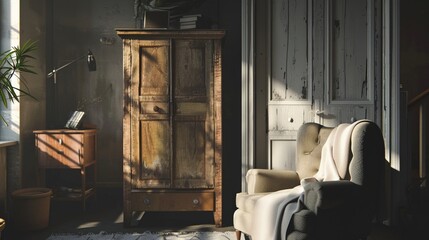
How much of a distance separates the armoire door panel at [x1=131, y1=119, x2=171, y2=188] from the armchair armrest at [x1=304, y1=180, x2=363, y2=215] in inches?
56.2

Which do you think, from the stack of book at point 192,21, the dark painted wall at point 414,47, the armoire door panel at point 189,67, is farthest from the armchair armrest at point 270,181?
the dark painted wall at point 414,47

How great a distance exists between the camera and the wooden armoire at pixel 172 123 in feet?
10.5

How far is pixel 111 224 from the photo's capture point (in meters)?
3.29

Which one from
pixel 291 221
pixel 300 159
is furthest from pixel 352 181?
pixel 300 159

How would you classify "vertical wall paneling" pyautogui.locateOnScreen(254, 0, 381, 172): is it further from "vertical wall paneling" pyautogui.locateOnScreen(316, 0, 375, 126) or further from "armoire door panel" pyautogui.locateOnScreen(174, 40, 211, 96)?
"armoire door panel" pyautogui.locateOnScreen(174, 40, 211, 96)

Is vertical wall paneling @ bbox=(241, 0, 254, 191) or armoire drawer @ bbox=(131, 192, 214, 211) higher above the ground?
vertical wall paneling @ bbox=(241, 0, 254, 191)

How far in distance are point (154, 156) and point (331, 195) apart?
5.34ft

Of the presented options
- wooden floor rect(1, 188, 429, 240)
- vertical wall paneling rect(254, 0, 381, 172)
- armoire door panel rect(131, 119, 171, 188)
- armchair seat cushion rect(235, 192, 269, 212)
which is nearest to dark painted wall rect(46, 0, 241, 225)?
wooden floor rect(1, 188, 429, 240)

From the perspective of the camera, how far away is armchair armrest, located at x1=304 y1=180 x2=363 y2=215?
2.00 m

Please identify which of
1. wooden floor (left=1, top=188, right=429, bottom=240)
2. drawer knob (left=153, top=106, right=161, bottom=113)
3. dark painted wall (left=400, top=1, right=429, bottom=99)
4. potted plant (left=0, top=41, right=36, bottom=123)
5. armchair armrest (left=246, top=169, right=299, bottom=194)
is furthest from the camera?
dark painted wall (left=400, top=1, right=429, bottom=99)

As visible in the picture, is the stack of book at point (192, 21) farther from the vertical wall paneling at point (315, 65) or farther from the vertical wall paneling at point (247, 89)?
the vertical wall paneling at point (315, 65)

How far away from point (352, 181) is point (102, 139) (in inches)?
110

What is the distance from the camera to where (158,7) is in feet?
11.8

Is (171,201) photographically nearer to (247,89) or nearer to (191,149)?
(191,149)
